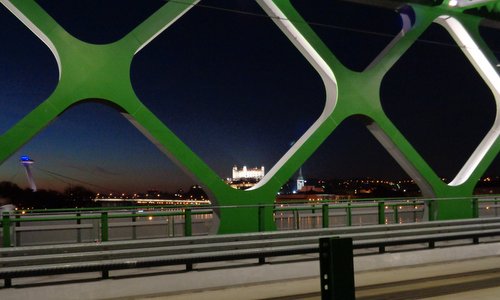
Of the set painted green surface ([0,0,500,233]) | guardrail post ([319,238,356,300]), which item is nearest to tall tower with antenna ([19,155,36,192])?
painted green surface ([0,0,500,233])

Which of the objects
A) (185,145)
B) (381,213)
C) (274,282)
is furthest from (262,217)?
(381,213)

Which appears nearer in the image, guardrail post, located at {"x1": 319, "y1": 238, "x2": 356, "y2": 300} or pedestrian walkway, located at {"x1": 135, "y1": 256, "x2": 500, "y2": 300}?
guardrail post, located at {"x1": 319, "y1": 238, "x2": 356, "y2": 300}

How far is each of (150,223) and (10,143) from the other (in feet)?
11.3

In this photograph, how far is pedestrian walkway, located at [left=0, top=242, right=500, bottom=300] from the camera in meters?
7.57

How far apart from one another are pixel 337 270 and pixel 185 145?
810 centimetres

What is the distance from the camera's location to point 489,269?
985 cm

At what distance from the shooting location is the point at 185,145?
37.9 feet

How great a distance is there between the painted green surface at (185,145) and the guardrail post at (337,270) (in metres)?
7.34

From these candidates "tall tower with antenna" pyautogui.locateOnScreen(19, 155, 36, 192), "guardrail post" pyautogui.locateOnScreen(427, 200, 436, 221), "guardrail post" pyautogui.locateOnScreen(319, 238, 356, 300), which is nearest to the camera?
"guardrail post" pyautogui.locateOnScreen(319, 238, 356, 300)

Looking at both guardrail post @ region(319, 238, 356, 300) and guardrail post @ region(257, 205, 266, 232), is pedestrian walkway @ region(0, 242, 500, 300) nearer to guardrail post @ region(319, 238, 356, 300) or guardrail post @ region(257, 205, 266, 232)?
guardrail post @ region(257, 205, 266, 232)

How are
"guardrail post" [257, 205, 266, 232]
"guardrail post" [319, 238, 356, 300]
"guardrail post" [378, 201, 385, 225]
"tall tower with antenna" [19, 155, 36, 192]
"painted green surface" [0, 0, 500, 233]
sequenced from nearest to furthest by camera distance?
"guardrail post" [319, 238, 356, 300]
"painted green surface" [0, 0, 500, 233]
"guardrail post" [257, 205, 266, 232]
"guardrail post" [378, 201, 385, 225]
"tall tower with antenna" [19, 155, 36, 192]

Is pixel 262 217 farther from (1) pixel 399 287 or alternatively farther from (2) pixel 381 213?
(1) pixel 399 287

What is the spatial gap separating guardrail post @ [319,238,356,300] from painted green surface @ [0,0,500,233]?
289 inches

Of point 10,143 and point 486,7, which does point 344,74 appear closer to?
point 486,7
